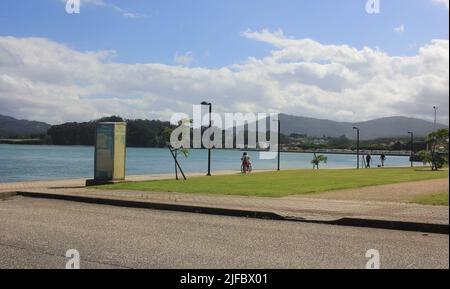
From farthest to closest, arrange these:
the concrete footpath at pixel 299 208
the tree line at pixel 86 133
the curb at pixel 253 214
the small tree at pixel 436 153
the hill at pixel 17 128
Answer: the hill at pixel 17 128
the tree line at pixel 86 133
the small tree at pixel 436 153
the concrete footpath at pixel 299 208
the curb at pixel 253 214

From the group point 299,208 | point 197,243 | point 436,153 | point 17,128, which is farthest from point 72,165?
point 17,128

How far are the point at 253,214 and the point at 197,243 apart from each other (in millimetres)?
3909

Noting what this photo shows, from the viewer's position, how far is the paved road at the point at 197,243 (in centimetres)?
725

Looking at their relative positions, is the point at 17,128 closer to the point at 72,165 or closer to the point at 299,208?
the point at 72,165

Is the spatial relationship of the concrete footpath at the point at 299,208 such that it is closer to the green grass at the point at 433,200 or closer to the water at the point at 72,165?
the green grass at the point at 433,200

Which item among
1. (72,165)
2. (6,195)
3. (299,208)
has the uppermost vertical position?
(299,208)

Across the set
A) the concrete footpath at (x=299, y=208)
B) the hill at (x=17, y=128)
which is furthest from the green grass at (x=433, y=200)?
the hill at (x=17, y=128)

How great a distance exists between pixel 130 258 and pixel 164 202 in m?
7.02

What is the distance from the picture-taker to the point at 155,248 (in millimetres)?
8258

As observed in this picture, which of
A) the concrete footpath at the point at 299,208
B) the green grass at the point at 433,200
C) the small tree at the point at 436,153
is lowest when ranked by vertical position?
the concrete footpath at the point at 299,208

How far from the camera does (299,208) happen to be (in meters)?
13.4
